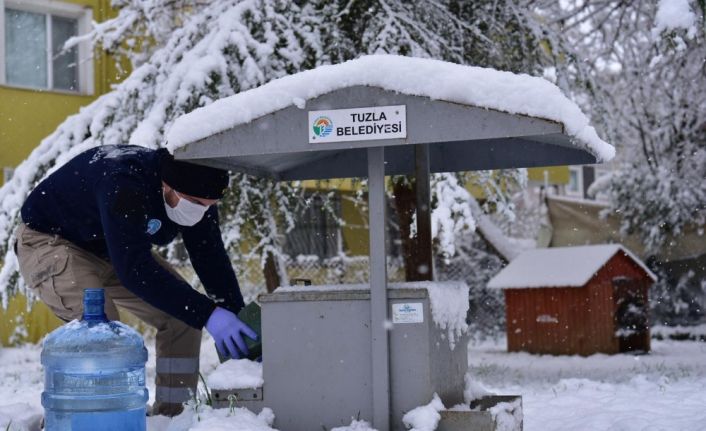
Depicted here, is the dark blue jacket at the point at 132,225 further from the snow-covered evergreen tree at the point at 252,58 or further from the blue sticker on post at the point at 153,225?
the snow-covered evergreen tree at the point at 252,58

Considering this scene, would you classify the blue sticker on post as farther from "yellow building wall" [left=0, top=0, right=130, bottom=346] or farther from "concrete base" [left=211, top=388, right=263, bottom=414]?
"yellow building wall" [left=0, top=0, right=130, bottom=346]

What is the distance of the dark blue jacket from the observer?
14.8ft

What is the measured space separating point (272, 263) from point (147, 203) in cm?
543

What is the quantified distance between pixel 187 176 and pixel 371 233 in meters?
1.00

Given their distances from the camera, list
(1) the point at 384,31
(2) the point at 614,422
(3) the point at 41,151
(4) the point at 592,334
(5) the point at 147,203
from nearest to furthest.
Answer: (5) the point at 147,203 < (2) the point at 614,422 < (1) the point at 384,31 < (3) the point at 41,151 < (4) the point at 592,334

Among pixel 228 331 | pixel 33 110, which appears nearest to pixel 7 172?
pixel 33 110

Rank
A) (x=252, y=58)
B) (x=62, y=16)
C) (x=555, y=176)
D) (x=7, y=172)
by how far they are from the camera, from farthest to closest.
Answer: (x=555, y=176) → (x=62, y=16) → (x=7, y=172) → (x=252, y=58)

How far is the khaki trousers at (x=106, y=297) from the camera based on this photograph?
4.94 meters

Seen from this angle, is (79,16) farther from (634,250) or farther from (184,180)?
(184,180)

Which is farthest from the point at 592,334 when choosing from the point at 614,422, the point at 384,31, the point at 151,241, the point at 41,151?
the point at 151,241

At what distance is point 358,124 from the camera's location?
4.24m

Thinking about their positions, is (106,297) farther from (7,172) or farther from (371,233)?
(7,172)

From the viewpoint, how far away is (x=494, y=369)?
33.1 feet

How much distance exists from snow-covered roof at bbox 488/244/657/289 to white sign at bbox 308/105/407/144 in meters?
7.45
